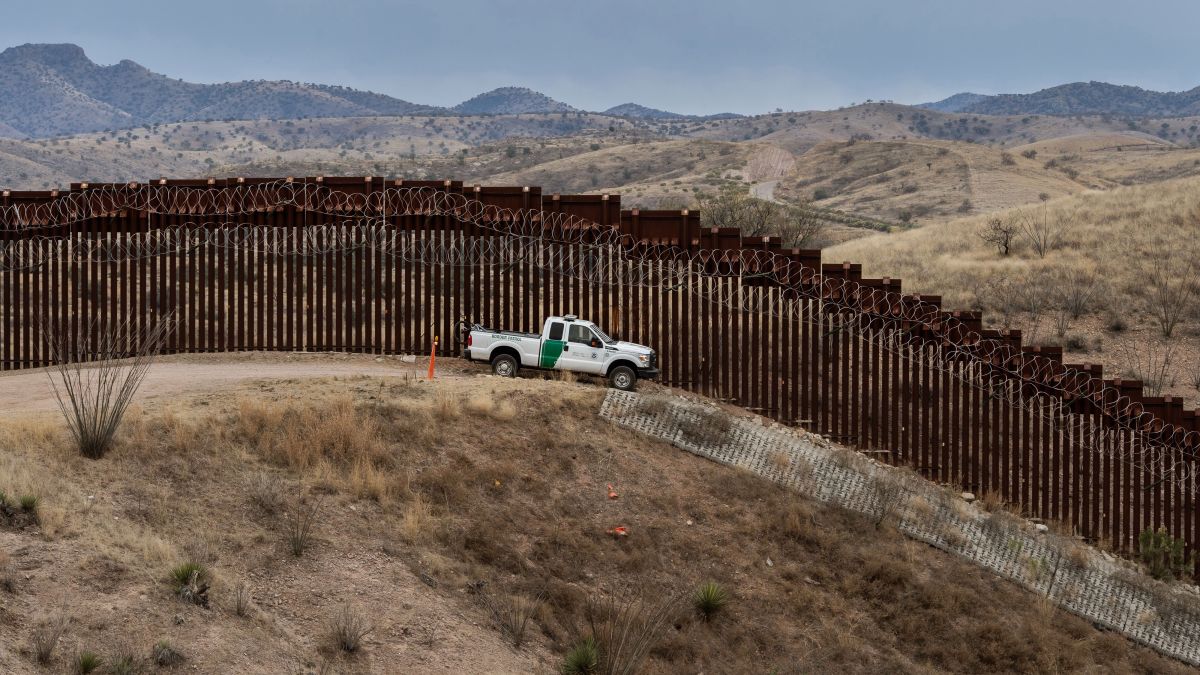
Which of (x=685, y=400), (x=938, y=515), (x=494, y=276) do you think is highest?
(x=494, y=276)

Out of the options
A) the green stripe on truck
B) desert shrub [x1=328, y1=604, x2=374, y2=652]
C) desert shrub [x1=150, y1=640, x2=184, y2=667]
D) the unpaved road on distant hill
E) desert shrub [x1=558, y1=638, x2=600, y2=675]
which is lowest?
desert shrub [x1=558, y1=638, x2=600, y2=675]

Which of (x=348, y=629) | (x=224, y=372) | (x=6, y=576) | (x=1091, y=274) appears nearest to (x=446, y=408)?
(x=224, y=372)

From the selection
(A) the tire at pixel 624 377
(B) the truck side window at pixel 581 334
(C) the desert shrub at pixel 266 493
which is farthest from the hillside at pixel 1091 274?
(C) the desert shrub at pixel 266 493

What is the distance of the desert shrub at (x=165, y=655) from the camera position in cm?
1022

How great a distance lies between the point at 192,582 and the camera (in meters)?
11.5

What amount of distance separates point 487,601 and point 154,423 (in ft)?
18.6

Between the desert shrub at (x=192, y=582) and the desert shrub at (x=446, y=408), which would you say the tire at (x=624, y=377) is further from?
the desert shrub at (x=192, y=582)

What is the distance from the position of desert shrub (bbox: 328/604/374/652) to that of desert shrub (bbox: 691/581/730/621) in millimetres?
4508

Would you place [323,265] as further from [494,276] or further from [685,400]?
[685,400]

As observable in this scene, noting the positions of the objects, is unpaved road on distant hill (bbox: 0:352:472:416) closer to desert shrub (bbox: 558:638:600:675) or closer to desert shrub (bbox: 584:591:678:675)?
desert shrub (bbox: 584:591:678:675)

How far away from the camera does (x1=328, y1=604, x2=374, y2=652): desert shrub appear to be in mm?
11391

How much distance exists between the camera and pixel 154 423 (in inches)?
615

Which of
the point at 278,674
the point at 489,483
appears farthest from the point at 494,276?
the point at 278,674

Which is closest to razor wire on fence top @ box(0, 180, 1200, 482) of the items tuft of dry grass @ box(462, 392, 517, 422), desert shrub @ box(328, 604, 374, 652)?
tuft of dry grass @ box(462, 392, 517, 422)
